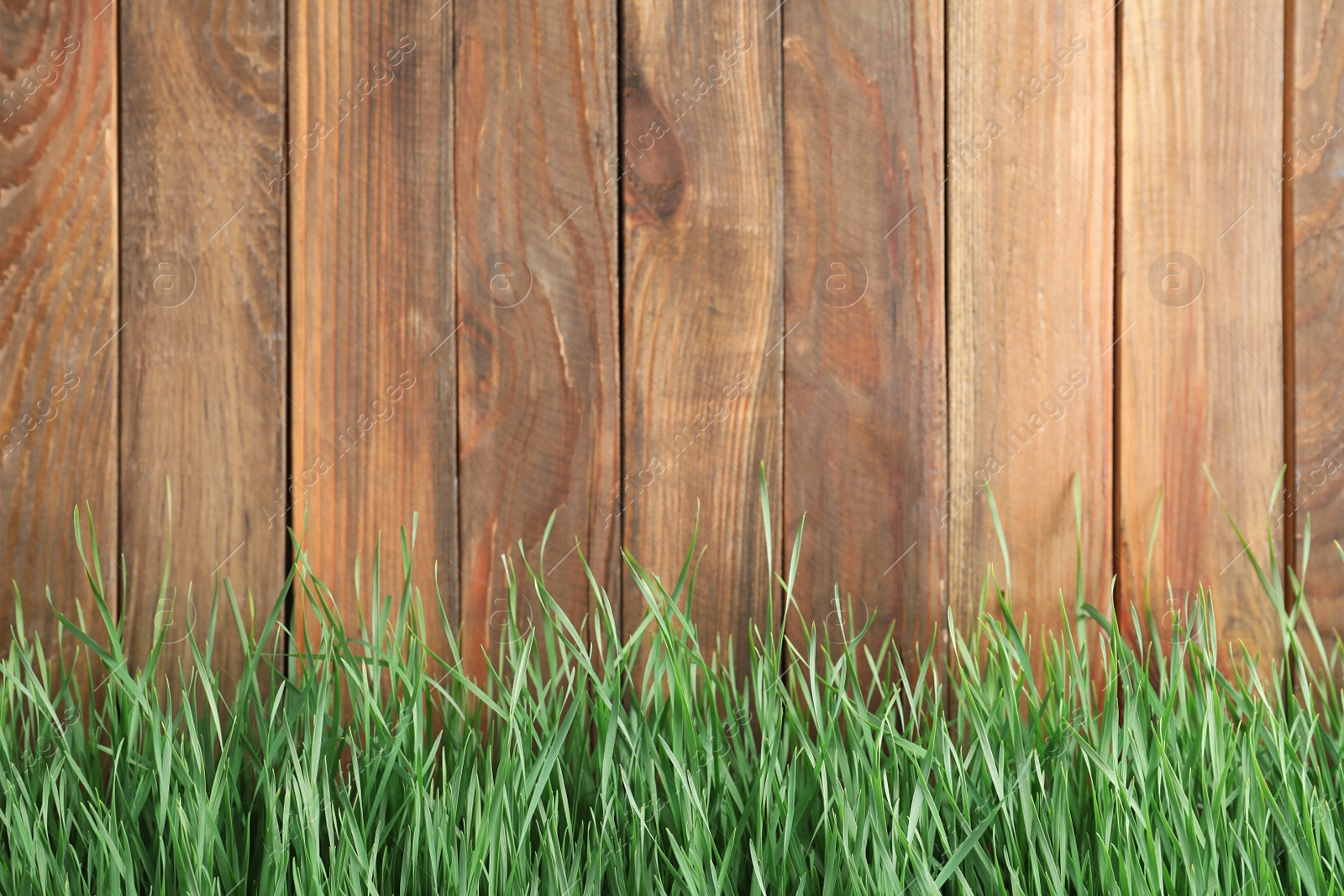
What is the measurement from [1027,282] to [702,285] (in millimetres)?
440

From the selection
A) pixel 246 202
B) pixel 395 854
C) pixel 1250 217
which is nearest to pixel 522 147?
pixel 246 202

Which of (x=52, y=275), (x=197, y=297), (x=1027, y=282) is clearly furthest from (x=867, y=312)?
(x=52, y=275)

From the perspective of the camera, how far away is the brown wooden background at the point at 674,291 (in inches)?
44.8

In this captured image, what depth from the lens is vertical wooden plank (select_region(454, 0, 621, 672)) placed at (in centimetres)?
116

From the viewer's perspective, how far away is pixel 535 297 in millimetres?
1168

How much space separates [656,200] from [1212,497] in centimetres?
86

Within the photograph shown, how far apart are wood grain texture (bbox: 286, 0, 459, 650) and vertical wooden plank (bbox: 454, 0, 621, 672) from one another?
4 cm

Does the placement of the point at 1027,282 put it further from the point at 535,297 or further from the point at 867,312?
the point at 535,297

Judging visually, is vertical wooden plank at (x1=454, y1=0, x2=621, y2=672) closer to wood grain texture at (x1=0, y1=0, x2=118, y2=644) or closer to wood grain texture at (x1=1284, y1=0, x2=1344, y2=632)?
wood grain texture at (x1=0, y1=0, x2=118, y2=644)

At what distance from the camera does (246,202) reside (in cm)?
114

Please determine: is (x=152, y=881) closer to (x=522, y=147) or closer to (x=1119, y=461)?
(x=522, y=147)

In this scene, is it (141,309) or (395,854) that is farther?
(141,309)

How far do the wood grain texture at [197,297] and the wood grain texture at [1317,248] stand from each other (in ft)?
4.45

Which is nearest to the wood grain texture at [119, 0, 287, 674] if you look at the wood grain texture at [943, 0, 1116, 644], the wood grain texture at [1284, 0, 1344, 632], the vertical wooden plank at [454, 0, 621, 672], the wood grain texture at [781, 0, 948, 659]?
the vertical wooden plank at [454, 0, 621, 672]
